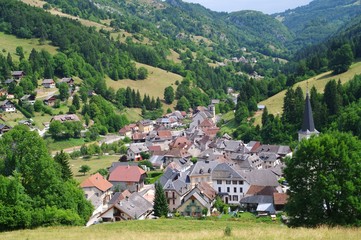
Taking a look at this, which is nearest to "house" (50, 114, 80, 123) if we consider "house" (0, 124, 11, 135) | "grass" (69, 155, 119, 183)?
"house" (0, 124, 11, 135)

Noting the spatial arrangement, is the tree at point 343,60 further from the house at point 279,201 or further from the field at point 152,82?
the field at point 152,82

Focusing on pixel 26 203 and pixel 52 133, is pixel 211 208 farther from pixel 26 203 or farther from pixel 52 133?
pixel 52 133

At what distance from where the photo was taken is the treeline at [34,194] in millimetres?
27375

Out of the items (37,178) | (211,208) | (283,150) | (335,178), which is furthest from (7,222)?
(283,150)

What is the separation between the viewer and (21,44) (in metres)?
145

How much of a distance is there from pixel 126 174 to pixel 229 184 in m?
14.6

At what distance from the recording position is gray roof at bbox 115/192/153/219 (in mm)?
44000

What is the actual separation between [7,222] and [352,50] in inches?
3744

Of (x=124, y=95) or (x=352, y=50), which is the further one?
(x=124, y=95)

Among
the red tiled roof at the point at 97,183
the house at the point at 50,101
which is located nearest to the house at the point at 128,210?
the red tiled roof at the point at 97,183

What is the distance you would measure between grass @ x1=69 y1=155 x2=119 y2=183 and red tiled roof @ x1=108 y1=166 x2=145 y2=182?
19.1 ft

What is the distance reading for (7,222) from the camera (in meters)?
27.2

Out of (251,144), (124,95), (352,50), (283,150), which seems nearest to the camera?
(283,150)

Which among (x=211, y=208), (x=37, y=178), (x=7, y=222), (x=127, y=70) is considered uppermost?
(x=127, y=70)
